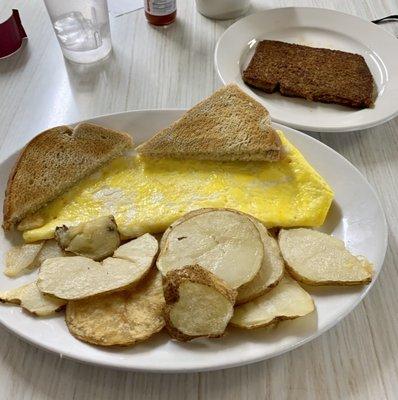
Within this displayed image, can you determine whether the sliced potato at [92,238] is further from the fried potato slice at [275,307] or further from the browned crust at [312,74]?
the browned crust at [312,74]

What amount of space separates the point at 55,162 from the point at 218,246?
51 centimetres

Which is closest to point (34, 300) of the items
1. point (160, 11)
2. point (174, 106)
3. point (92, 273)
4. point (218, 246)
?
point (92, 273)

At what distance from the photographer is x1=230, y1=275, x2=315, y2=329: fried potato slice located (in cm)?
84

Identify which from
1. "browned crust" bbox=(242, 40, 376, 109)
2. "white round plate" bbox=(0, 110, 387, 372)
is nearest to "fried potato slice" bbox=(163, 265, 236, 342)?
"white round plate" bbox=(0, 110, 387, 372)

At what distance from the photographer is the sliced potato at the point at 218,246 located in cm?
87

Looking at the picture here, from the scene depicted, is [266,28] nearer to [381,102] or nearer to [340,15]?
[340,15]

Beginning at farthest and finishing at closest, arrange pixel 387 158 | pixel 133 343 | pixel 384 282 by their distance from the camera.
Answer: pixel 387 158 → pixel 384 282 → pixel 133 343

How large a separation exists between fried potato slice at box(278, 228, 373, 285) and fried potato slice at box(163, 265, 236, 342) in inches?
7.1

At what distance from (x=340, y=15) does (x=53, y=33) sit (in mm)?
1079

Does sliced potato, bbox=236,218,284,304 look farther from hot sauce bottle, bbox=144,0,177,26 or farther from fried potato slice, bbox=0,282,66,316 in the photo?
hot sauce bottle, bbox=144,0,177,26

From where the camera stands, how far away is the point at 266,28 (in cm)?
175

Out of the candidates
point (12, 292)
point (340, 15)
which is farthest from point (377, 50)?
point (12, 292)

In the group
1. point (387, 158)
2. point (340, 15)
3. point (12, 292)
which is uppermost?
point (12, 292)

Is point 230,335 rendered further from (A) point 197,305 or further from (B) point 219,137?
(B) point 219,137
